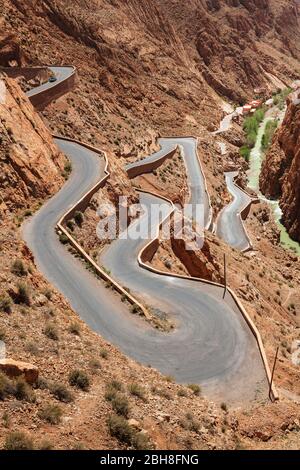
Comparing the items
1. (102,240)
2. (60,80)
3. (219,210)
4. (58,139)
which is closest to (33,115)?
(58,139)

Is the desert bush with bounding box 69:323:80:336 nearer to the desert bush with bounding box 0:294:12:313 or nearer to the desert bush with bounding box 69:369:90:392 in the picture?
the desert bush with bounding box 0:294:12:313

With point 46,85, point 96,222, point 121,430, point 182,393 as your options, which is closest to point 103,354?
point 182,393

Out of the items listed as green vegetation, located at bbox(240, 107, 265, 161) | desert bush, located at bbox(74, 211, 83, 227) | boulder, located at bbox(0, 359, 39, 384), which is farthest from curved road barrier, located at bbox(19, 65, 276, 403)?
green vegetation, located at bbox(240, 107, 265, 161)

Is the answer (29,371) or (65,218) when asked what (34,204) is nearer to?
(65,218)

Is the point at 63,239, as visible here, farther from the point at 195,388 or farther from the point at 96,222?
the point at 195,388

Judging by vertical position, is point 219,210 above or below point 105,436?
below

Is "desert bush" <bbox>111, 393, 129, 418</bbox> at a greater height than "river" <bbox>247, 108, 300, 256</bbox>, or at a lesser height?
greater
